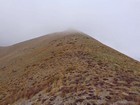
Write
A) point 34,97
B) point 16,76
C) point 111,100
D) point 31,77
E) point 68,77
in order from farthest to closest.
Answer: point 16,76 → point 31,77 → point 68,77 → point 34,97 → point 111,100

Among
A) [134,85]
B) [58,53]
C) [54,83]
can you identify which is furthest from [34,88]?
[58,53]

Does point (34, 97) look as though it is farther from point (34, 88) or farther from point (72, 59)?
point (72, 59)

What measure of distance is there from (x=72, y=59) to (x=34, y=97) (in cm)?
1099

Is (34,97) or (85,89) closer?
(85,89)

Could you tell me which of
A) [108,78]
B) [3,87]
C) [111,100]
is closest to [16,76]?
[3,87]

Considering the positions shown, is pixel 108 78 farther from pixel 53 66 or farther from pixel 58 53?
pixel 58 53

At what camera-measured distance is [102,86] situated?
2864cm

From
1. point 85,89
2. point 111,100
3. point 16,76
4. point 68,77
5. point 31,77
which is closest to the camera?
point 111,100

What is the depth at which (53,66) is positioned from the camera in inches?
1570

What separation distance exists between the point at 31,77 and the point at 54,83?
784 centimetres

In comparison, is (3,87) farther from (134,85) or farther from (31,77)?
(134,85)

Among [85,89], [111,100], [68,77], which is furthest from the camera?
[68,77]

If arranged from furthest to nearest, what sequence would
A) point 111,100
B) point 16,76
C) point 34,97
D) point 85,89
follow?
point 16,76 → point 34,97 → point 85,89 → point 111,100

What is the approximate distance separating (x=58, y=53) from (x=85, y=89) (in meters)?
19.3
